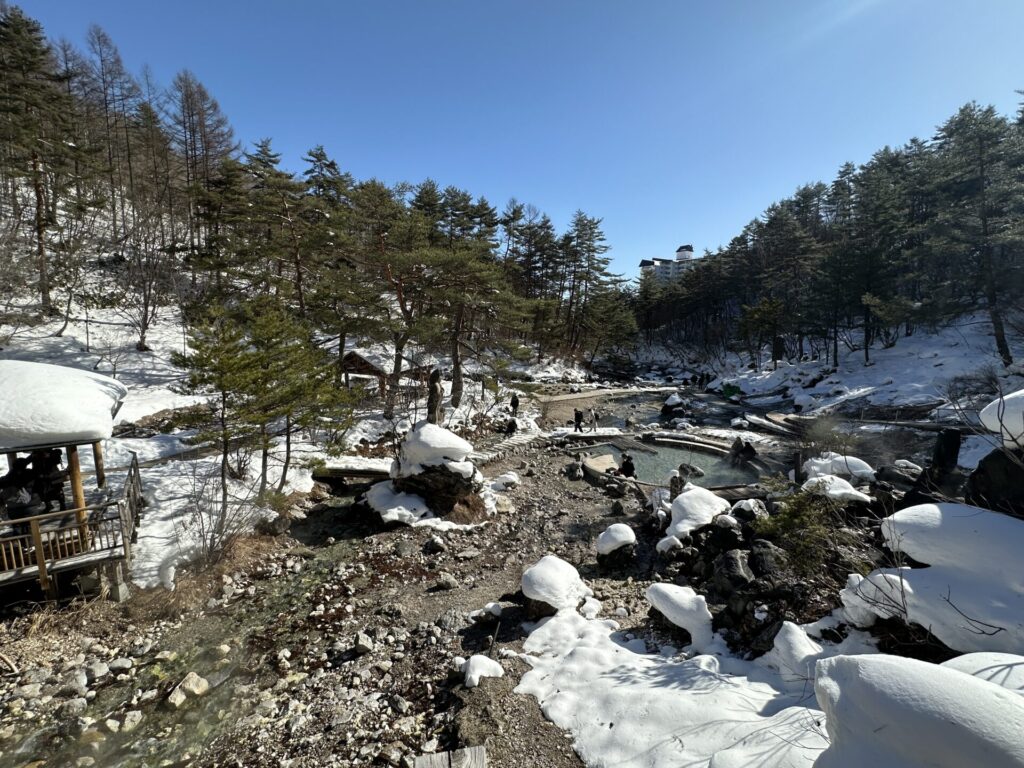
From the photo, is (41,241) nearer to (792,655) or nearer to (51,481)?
(51,481)

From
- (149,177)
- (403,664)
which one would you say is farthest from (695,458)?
(149,177)

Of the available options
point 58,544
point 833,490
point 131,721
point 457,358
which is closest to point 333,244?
point 457,358

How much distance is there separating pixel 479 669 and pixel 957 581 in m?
5.05

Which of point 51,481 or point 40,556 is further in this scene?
point 51,481

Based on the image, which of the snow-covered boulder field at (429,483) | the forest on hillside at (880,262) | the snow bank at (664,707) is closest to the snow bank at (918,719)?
the snow bank at (664,707)

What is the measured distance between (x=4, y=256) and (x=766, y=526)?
26014 millimetres

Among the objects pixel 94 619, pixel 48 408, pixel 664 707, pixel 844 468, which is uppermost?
pixel 48 408

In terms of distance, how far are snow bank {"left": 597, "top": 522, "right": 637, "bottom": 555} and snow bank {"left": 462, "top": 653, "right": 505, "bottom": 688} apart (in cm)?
372

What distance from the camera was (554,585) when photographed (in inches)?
255

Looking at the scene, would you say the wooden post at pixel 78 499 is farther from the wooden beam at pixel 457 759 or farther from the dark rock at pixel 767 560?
the dark rock at pixel 767 560

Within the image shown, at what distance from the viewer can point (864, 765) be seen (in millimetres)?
2135

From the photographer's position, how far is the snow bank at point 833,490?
6.66 m

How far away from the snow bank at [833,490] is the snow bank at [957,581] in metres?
2.05

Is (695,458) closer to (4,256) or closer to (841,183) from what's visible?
(4,256)
